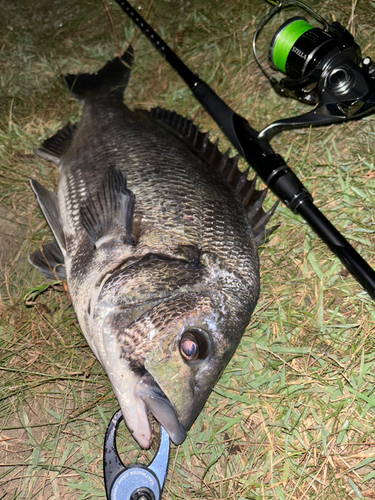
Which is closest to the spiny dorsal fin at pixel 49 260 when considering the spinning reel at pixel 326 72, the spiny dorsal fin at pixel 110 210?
the spiny dorsal fin at pixel 110 210

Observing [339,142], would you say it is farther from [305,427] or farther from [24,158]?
[24,158]

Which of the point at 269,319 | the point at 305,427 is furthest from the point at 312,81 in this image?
the point at 305,427

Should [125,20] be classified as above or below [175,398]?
above

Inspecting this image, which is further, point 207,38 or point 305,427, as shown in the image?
point 207,38

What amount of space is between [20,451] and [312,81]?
300 centimetres

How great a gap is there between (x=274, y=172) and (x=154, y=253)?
1027 millimetres

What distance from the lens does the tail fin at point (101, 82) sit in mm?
3758

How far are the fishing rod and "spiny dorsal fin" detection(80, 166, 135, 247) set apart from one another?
0.94 metres

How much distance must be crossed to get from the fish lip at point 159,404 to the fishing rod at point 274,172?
1286 millimetres

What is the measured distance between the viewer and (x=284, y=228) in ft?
10.9

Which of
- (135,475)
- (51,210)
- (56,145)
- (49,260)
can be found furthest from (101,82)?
(135,475)

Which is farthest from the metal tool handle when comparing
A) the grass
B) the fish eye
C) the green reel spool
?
the green reel spool

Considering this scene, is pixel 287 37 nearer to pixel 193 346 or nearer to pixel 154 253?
pixel 154 253

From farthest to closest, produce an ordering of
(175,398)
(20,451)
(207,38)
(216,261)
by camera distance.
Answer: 1. (207,38)
2. (20,451)
3. (216,261)
4. (175,398)
